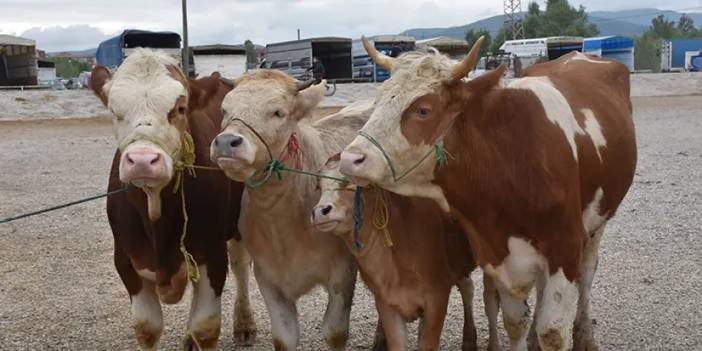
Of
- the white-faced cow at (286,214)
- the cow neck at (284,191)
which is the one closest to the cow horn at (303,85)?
the white-faced cow at (286,214)

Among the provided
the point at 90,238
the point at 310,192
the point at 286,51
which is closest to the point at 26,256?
the point at 90,238

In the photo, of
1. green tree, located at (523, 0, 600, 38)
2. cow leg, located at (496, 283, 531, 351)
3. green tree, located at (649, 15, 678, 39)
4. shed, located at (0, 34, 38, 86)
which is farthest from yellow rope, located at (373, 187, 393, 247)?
green tree, located at (649, 15, 678, 39)

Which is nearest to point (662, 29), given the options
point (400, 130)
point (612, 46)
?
point (612, 46)

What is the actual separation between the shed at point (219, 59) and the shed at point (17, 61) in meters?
11.6

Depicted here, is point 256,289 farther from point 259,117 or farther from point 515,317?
point 259,117

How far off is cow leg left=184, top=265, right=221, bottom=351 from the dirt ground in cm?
122

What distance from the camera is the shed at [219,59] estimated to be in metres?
34.8

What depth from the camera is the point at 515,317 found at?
5754 mm

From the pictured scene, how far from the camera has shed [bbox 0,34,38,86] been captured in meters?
41.7

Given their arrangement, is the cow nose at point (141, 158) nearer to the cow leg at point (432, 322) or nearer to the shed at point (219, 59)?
the cow leg at point (432, 322)

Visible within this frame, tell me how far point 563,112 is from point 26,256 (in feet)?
24.1

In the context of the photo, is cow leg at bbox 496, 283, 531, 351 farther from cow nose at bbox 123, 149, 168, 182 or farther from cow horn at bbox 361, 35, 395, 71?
cow nose at bbox 123, 149, 168, 182

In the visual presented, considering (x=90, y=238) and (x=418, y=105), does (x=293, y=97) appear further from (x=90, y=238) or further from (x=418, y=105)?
(x=90, y=238)

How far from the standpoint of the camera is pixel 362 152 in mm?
4410
